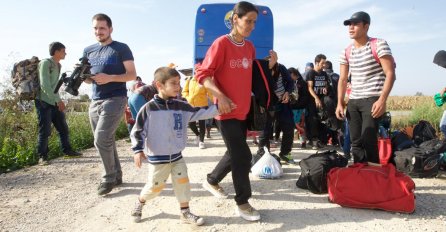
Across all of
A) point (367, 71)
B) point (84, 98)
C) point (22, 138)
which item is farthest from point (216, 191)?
point (84, 98)

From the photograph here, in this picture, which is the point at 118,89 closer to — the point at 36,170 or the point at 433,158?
the point at 36,170

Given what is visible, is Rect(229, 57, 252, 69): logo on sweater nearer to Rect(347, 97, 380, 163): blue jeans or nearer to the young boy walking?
the young boy walking

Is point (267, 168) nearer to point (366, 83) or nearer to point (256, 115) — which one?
point (256, 115)

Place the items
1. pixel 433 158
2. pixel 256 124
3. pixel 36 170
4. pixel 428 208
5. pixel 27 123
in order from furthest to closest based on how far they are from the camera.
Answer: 1. pixel 27 123
2. pixel 36 170
3. pixel 433 158
4. pixel 428 208
5. pixel 256 124

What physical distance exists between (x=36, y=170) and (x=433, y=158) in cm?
617

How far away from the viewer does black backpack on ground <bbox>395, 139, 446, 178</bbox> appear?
183 inches

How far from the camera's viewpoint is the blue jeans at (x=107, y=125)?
410 centimetres

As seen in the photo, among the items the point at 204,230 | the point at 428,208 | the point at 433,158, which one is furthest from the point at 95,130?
the point at 433,158

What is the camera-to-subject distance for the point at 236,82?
127 inches

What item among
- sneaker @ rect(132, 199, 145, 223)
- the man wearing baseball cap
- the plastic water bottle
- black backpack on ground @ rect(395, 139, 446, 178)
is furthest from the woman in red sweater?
the plastic water bottle

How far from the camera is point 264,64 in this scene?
3467 mm

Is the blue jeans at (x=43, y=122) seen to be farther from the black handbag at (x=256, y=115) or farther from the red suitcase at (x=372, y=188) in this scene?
the red suitcase at (x=372, y=188)

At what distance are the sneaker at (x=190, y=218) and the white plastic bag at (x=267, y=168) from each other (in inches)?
66.3

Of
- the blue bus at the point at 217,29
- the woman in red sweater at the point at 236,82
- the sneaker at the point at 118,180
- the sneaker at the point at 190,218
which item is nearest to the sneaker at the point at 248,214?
the woman in red sweater at the point at 236,82
